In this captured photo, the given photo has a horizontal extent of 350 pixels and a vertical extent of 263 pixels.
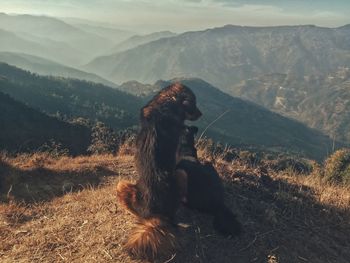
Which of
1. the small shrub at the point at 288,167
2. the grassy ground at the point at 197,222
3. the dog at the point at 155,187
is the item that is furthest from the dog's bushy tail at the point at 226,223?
the small shrub at the point at 288,167

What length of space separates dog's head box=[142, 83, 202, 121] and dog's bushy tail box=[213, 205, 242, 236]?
1.73 m

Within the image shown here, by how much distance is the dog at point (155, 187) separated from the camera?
582cm

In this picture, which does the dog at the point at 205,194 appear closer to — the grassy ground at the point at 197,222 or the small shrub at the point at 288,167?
the grassy ground at the point at 197,222

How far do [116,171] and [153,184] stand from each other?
4.69 meters

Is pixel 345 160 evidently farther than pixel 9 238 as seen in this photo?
Yes

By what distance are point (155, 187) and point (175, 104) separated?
164 centimetres

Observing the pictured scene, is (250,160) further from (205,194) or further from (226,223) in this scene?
(226,223)

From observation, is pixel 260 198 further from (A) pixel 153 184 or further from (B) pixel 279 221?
(A) pixel 153 184

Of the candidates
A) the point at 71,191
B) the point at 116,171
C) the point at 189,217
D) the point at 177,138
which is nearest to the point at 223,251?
the point at 189,217

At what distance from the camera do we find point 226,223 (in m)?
6.65

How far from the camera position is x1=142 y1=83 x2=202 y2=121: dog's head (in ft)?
23.0

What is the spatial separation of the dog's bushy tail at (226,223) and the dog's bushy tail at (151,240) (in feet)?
3.05

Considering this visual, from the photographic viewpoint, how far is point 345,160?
19672 millimetres

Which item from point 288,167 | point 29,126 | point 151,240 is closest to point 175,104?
point 151,240
